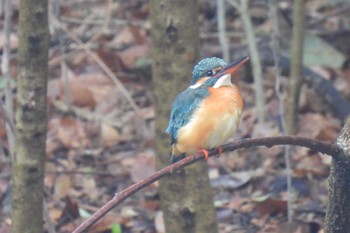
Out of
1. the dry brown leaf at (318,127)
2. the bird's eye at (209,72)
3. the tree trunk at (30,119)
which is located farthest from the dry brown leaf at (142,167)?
the bird's eye at (209,72)

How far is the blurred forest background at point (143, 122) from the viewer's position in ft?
19.6

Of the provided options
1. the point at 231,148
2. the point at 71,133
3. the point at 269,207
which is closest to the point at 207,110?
the point at 231,148

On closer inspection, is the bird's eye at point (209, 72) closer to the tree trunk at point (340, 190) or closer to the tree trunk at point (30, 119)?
the tree trunk at point (340, 190)

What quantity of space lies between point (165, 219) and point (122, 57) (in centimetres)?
379

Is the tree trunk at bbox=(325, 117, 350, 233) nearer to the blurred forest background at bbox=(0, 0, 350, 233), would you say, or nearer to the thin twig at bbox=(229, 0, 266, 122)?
the blurred forest background at bbox=(0, 0, 350, 233)

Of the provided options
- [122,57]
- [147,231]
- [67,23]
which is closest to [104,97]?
[122,57]

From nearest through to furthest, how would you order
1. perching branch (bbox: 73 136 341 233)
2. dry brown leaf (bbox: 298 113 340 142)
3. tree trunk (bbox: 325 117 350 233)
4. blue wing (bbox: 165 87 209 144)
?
perching branch (bbox: 73 136 341 233) < tree trunk (bbox: 325 117 350 233) < blue wing (bbox: 165 87 209 144) < dry brown leaf (bbox: 298 113 340 142)

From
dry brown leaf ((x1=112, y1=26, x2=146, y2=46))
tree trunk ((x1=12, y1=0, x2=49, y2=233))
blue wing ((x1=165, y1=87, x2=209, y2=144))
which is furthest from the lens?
dry brown leaf ((x1=112, y1=26, x2=146, y2=46))

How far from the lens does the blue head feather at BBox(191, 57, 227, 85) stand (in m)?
3.21

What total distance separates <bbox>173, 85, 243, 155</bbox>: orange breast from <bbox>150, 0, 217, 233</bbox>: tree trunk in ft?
4.02

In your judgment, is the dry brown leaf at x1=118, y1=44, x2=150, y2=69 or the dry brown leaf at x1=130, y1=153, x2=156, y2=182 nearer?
the dry brown leaf at x1=130, y1=153, x2=156, y2=182

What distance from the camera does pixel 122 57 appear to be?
8.27m

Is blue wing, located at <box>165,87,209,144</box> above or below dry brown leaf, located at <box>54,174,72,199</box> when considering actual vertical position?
above

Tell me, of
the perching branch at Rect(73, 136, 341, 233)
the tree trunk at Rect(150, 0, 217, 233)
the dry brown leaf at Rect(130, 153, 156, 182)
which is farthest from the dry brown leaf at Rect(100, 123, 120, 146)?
the perching branch at Rect(73, 136, 341, 233)
